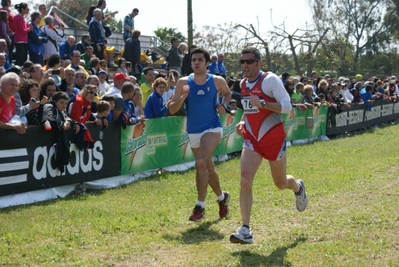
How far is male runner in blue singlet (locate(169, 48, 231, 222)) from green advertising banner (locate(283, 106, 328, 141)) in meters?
11.2

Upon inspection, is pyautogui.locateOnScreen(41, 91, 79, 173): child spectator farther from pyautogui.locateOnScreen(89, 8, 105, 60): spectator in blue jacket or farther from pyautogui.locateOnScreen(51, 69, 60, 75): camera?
pyautogui.locateOnScreen(89, 8, 105, 60): spectator in blue jacket

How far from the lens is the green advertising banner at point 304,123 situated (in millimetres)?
20578

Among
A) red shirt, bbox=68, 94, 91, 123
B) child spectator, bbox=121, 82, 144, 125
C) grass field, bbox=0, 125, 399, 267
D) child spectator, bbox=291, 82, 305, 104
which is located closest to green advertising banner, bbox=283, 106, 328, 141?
child spectator, bbox=291, 82, 305, 104

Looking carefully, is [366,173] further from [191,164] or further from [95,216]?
[95,216]

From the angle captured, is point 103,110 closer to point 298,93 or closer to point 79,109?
point 79,109

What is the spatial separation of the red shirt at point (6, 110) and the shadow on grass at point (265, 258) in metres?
4.38

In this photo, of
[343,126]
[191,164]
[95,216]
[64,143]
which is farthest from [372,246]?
[343,126]

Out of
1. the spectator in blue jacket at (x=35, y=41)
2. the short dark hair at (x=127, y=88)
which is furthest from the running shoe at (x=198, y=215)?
the spectator in blue jacket at (x=35, y=41)

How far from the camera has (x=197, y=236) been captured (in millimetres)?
8258

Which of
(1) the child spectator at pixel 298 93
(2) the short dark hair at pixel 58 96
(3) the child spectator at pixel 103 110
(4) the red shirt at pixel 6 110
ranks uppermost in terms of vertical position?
(2) the short dark hair at pixel 58 96

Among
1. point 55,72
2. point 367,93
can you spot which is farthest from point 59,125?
point 367,93

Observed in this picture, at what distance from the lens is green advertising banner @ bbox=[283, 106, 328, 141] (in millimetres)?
20578

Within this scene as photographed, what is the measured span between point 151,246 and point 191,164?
25.1ft

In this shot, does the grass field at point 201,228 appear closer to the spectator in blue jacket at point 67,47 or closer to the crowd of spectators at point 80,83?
the crowd of spectators at point 80,83
